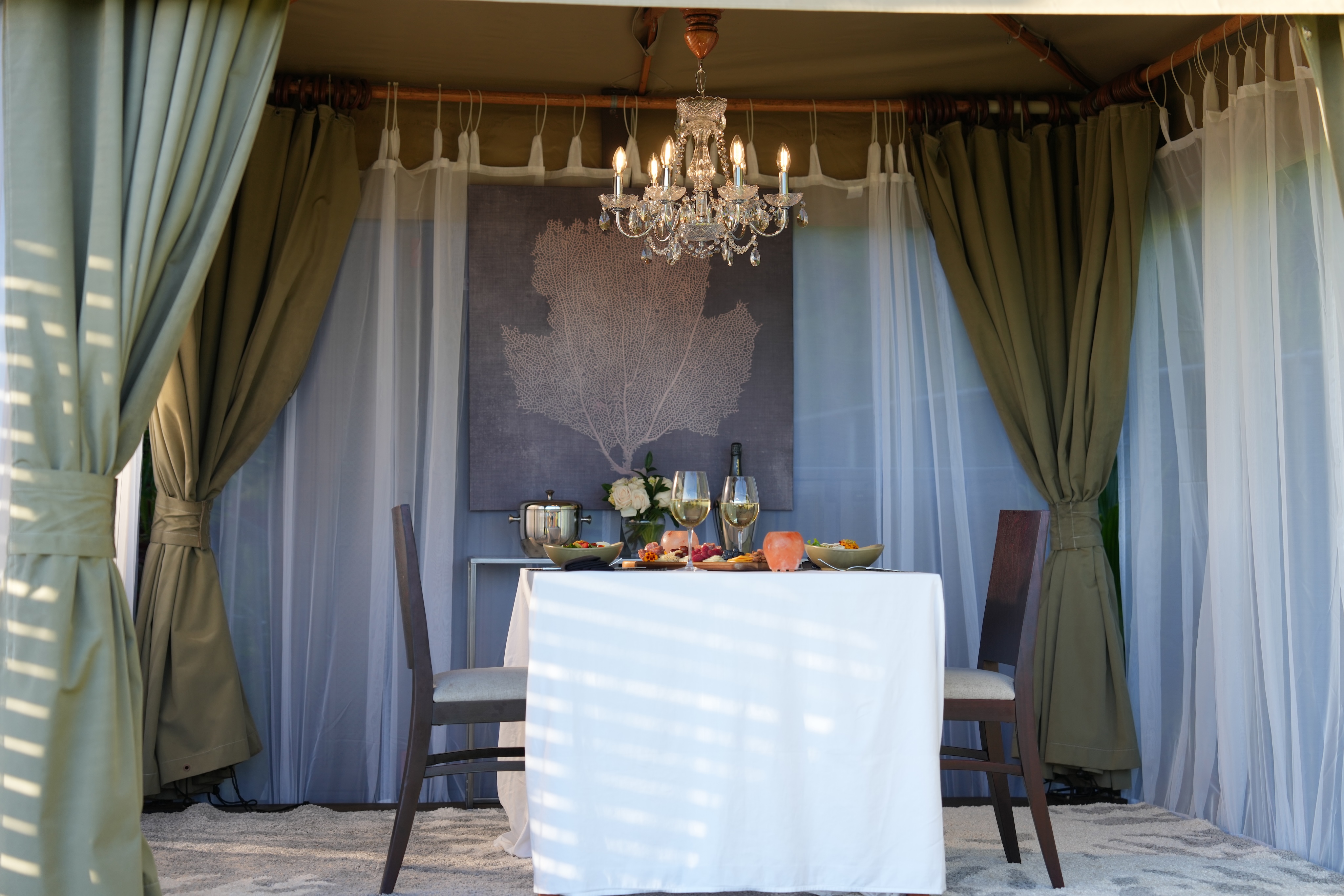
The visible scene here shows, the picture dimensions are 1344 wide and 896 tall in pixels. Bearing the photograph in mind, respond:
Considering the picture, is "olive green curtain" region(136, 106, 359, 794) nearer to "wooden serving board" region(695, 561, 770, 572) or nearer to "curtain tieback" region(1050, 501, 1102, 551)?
"wooden serving board" region(695, 561, 770, 572)

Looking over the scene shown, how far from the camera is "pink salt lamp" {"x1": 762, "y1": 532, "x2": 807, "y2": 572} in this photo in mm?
2521

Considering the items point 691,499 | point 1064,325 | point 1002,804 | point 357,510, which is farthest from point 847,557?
point 357,510

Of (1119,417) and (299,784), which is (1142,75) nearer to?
(1119,417)

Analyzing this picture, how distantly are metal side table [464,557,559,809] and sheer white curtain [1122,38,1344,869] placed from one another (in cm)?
210

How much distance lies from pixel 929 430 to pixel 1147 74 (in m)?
1.44

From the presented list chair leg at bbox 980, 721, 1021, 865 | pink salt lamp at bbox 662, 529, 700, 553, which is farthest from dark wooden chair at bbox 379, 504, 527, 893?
chair leg at bbox 980, 721, 1021, 865

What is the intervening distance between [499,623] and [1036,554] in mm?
1992

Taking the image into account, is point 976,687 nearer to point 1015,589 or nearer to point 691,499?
point 1015,589

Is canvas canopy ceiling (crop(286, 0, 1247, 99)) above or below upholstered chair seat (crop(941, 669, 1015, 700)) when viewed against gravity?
above

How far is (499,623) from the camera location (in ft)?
13.2

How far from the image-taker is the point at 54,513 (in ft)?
6.78

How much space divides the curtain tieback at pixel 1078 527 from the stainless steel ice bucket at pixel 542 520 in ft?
5.54

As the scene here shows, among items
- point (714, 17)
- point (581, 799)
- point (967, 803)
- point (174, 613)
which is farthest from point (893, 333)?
A: point (174, 613)

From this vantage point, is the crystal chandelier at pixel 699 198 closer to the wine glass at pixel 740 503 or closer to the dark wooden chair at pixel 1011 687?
the wine glass at pixel 740 503
